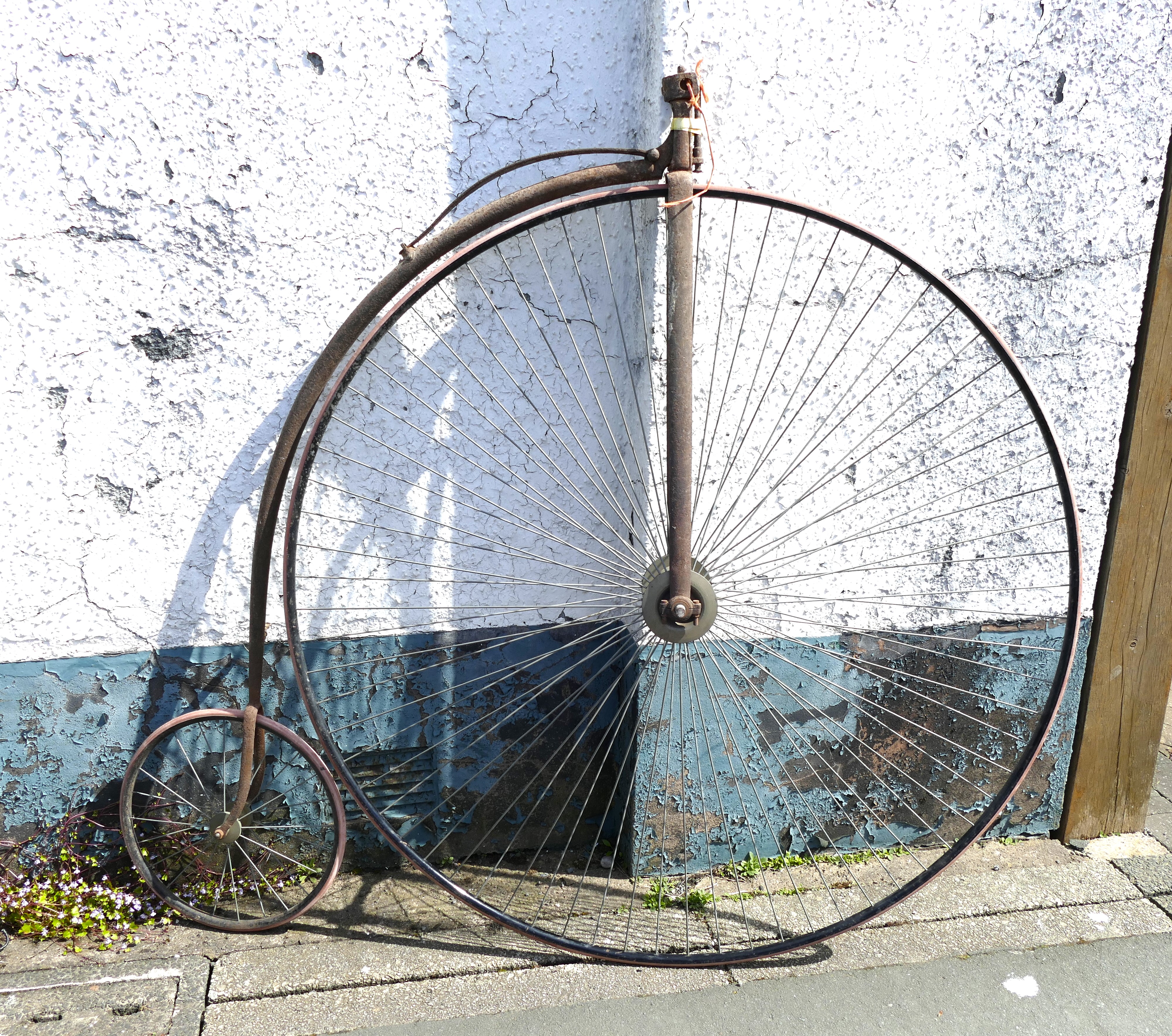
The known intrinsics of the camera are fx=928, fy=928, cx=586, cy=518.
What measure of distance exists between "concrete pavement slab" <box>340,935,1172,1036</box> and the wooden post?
1.67 feet

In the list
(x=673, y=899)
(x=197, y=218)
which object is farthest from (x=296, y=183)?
(x=673, y=899)

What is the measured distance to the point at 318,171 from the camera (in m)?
2.09

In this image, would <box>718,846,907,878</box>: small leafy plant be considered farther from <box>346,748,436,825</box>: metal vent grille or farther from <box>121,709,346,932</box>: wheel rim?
<box>121,709,346,932</box>: wheel rim

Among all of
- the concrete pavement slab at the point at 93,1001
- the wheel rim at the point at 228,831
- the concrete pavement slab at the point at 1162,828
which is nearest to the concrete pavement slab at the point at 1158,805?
the concrete pavement slab at the point at 1162,828

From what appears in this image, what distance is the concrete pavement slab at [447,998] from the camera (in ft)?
6.60

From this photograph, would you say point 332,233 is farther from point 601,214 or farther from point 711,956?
point 711,956

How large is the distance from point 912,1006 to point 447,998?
1.04m

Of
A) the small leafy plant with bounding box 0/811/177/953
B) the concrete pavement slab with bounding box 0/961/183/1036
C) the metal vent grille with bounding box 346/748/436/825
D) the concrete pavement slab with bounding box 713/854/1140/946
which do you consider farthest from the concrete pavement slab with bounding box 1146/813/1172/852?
Result: the small leafy plant with bounding box 0/811/177/953

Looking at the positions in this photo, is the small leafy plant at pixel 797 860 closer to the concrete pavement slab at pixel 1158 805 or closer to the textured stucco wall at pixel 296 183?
the concrete pavement slab at pixel 1158 805

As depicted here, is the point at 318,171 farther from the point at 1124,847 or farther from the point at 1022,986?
the point at 1124,847

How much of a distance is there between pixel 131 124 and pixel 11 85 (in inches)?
9.5

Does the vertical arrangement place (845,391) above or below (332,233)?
below

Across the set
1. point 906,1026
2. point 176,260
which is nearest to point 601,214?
point 176,260

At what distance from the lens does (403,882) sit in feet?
8.07
